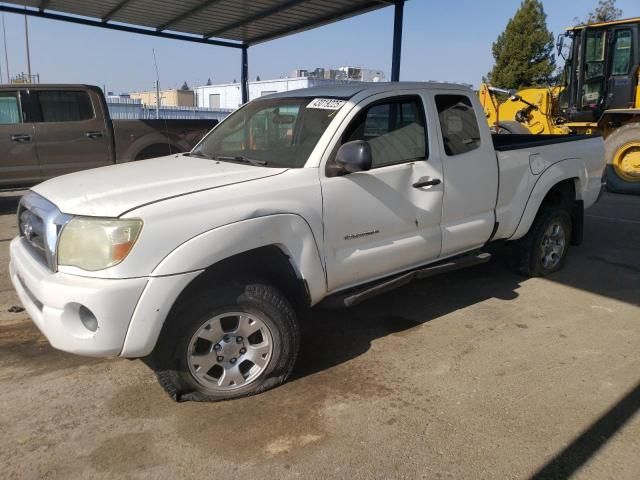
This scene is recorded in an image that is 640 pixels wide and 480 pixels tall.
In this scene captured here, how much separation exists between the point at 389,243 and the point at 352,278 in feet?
1.27

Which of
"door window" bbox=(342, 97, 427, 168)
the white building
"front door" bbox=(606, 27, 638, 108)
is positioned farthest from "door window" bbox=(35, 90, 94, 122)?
the white building

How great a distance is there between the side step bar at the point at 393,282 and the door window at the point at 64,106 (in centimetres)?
677

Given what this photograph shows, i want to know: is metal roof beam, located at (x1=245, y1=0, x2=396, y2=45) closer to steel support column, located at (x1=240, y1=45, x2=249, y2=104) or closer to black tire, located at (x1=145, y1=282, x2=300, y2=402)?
steel support column, located at (x1=240, y1=45, x2=249, y2=104)

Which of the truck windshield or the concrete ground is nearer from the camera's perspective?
the concrete ground

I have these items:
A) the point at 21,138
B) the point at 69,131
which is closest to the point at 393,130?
the point at 69,131

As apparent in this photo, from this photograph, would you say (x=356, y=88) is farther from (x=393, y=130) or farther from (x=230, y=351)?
(x=230, y=351)

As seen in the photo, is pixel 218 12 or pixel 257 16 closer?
pixel 218 12

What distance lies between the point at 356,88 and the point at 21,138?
6573 mm

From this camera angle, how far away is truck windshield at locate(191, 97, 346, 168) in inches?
139

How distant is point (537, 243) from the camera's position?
5.18 metres

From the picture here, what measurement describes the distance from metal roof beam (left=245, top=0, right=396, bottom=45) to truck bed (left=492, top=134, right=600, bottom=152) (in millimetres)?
4227

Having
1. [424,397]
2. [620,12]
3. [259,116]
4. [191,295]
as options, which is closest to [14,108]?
[259,116]

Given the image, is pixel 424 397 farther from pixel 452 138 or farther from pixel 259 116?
pixel 259 116

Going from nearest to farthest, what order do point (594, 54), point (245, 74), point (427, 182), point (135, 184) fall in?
point (135, 184)
point (427, 182)
point (594, 54)
point (245, 74)
